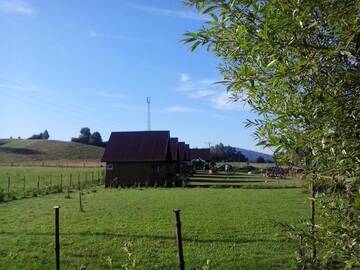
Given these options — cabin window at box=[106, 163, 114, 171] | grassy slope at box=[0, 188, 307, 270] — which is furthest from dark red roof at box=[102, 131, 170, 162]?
Answer: grassy slope at box=[0, 188, 307, 270]

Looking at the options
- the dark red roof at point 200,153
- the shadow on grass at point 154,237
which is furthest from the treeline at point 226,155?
the shadow on grass at point 154,237

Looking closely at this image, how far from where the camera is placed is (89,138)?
158125mm

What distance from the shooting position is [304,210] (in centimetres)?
2219

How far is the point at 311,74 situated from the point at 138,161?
50.0 m

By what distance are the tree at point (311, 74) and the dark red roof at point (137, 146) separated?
162 ft

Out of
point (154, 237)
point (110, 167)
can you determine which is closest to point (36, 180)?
point (110, 167)

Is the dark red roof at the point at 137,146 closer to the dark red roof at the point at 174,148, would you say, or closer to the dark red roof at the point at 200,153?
the dark red roof at the point at 174,148

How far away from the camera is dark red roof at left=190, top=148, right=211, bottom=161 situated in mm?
105162

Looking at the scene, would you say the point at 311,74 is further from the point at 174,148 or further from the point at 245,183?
the point at 174,148

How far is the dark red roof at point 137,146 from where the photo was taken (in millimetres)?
52719

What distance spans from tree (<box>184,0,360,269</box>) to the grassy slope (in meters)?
3.92

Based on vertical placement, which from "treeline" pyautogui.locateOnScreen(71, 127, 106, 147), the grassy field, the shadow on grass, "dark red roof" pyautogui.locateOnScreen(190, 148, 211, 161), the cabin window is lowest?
the shadow on grass

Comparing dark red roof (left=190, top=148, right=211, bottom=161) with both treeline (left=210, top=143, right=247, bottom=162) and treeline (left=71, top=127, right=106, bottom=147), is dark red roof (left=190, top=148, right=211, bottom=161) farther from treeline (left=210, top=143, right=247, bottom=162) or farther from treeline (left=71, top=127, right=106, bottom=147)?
treeline (left=71, top=127, right=106, bottom=147)

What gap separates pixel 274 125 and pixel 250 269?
27.3 ft
